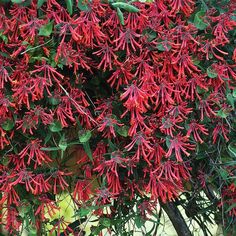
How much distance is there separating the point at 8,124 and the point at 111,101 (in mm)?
354

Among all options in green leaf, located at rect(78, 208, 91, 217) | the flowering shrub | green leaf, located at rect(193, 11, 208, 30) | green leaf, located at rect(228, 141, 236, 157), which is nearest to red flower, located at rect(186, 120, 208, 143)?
the flowering shrub

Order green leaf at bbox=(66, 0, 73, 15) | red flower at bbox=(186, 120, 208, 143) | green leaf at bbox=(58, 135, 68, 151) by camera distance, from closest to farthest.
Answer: green leaf at bbox=(66, 0, 73, 15)
green leaf at bbox=(58, 135, 68, 151)
red flower at bbox=(186, 120, 208, 143)

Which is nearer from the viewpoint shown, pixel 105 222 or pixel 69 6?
pixel 69 6

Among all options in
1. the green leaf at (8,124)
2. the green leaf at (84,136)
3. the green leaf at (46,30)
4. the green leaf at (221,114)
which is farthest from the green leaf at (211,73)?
the green leaf at (8,124)

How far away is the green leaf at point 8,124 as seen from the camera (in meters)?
1.86

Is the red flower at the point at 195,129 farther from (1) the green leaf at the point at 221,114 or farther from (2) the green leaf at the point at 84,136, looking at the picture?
(2) the green leaf at the point at 84,136

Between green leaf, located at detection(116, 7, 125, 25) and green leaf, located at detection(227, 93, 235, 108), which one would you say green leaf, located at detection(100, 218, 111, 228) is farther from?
green leaf, located at detection(116, 7, 125, 25)

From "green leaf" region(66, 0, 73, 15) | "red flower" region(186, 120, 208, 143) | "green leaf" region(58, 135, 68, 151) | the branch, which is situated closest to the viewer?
"green leaf" region(66, 0, 73, 15)

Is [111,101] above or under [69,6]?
under

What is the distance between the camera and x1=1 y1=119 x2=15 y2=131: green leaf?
186 centimetres

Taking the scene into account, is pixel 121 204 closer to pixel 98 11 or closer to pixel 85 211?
pixel 85 211

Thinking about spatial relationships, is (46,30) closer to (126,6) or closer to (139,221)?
(126,6)

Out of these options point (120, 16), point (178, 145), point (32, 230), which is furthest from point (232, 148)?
point (32, 230)

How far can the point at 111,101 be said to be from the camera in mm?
1918
